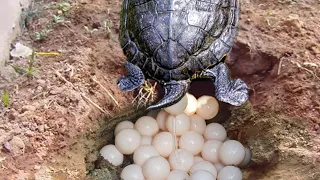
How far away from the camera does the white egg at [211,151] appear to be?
2680 millimetres

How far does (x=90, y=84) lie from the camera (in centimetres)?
274

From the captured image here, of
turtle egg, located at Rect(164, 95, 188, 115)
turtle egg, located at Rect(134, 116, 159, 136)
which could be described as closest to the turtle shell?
turtle egg, located at Rect(164, 95, 188, 115)

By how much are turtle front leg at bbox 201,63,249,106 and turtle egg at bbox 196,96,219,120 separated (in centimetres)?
20

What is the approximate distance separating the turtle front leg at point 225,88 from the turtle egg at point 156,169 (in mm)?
455

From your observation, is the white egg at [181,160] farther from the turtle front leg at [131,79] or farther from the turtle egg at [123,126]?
the turtle front leg at [131,79]

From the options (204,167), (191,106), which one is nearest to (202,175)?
(204,167)

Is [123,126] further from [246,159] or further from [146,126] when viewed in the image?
[246,159]

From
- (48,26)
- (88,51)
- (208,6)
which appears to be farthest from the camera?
(48,26)

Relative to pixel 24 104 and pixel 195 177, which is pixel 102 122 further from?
pixel 195 177

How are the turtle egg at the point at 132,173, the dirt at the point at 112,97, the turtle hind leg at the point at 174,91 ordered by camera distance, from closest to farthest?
the turtle hind leg at the point at 174,91 < the dirt at the point at 112,97 < the turtle egg at the point at 132,173

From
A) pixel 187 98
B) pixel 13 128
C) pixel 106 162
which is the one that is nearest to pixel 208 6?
pixel 187 98

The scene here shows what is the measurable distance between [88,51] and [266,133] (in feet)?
3.60

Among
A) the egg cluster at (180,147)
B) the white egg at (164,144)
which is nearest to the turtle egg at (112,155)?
the egg cluster at (180,147)

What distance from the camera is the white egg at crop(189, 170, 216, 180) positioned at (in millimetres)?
2504
